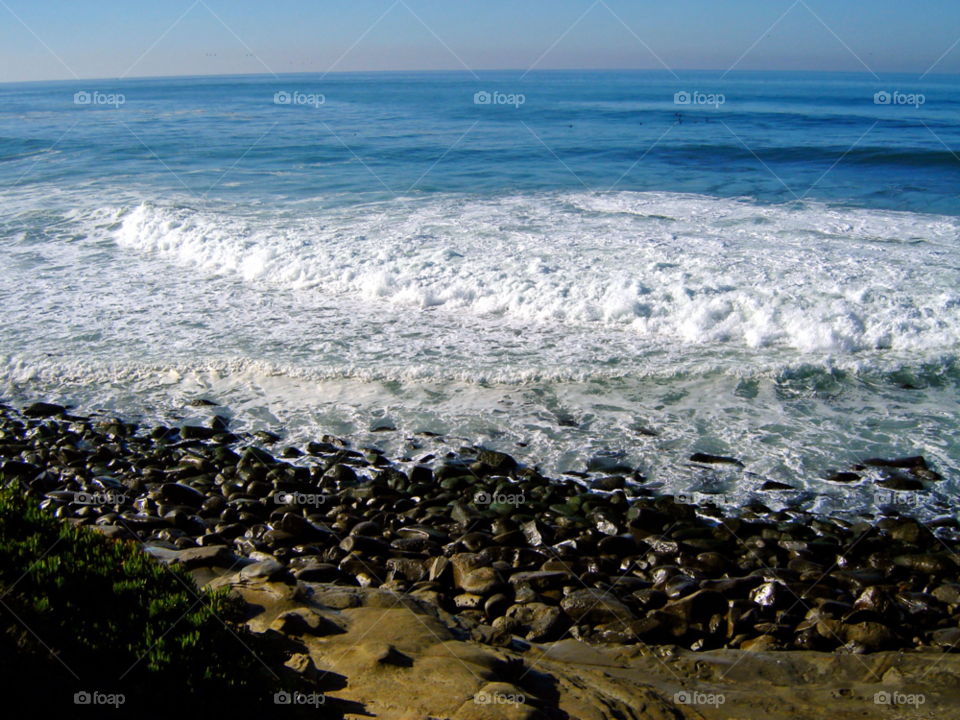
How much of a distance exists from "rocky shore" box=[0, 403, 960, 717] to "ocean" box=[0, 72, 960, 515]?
0.51 m

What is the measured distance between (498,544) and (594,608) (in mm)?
1240

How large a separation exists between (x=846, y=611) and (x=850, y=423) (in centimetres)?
374

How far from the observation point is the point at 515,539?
6184 millimetres

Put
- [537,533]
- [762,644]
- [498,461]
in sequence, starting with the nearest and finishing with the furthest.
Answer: [762,644] < [537,533] < [498,461]

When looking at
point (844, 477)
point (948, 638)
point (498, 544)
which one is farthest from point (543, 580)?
point (844, 477)

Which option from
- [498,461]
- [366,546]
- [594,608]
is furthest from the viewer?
[498,461]

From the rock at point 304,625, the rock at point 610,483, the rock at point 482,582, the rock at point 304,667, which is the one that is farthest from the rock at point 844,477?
the rock at point 304,667

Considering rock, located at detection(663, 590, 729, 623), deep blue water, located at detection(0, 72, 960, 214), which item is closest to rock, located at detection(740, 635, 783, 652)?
rock, located at detection(663, 590, 729, 623)

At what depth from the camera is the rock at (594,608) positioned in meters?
5.04

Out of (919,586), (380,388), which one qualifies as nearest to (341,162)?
(380,388)

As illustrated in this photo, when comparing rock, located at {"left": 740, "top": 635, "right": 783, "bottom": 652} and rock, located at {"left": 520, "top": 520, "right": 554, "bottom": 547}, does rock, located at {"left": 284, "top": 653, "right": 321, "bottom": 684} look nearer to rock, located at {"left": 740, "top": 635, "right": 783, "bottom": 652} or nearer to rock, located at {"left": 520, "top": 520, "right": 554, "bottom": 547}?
rock, located at {"left": 520, "top": 520, "right": 554, "bottom": 547}

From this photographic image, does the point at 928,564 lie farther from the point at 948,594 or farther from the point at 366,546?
the point at 366,546

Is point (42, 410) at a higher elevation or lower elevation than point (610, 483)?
higher

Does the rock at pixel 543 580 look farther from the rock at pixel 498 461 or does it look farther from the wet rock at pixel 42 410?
the wet rock at pixel 42 410
